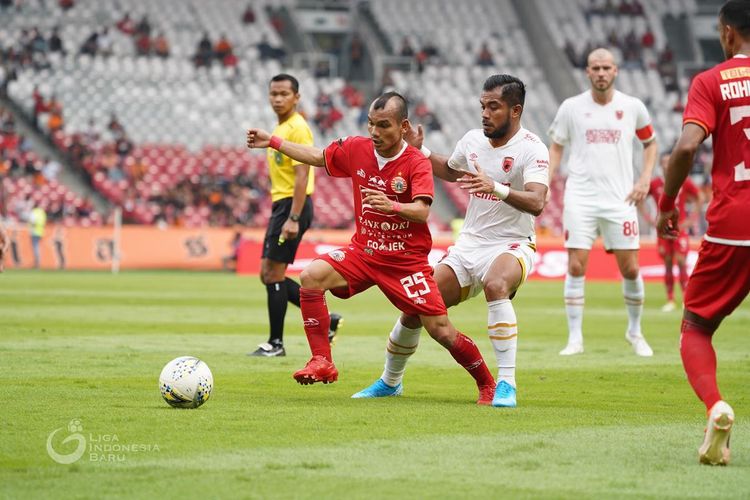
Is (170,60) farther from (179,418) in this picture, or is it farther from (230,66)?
(179,418)

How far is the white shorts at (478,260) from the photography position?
8250 millimetres

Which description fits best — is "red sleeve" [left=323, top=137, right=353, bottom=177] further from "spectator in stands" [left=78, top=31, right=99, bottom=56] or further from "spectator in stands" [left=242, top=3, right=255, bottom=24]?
"spectator in stands" [left=242, top=3, right=255, bottom=24]

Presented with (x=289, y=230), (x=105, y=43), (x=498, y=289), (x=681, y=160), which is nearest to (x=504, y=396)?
(x=498, y=289)

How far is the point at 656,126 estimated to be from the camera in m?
45.1

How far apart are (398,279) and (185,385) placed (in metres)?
1.57

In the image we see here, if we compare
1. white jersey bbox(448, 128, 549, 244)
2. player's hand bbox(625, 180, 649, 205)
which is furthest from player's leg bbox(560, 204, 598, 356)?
white jersey bbox(448, 128, 549, 244)

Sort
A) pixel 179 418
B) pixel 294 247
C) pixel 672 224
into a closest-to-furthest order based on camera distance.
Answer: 1. pixel 672 224
2. pixel 179 418
3. pixel 294 247

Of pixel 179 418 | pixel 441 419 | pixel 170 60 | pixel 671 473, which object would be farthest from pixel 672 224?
pixel 170 60

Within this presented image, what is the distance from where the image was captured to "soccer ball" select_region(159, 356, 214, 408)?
7.18 metres

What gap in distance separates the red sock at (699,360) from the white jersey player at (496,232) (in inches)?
71.2

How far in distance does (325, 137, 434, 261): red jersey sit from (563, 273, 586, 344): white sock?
4349 mm

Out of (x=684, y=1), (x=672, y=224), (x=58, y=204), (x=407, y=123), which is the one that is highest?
(x=684, y=1)

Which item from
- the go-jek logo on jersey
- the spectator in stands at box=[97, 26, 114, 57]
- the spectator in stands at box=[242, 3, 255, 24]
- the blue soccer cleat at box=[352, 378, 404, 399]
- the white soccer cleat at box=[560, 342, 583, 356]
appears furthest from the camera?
the spectator in stands at box=[242, 3, 255, 24]

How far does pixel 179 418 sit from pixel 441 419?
1509mm
